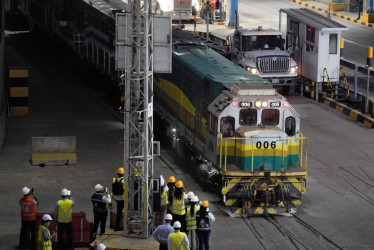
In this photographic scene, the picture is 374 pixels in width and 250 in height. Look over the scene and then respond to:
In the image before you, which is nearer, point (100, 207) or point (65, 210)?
point (65, 210)

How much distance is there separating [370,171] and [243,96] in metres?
6.46

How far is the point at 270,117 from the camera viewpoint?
27.9 meters

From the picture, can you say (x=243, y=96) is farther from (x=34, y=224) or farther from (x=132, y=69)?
(x=34, y=224)

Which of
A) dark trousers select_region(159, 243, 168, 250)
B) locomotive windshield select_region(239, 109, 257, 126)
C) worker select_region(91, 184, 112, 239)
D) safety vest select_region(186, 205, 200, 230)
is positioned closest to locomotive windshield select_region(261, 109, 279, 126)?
locomotive windshield select_region(239, 109, 257, 126)

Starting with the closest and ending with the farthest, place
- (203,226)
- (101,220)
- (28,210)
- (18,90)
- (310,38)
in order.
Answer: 1. (203,226)
2. (28,210)
3. (101,220)
4. (18,90)
5. (310,38)

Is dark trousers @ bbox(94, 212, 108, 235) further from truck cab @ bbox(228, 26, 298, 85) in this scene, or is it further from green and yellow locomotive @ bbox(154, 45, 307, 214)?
truck cab @ bbox(228, 26, 298, 85)

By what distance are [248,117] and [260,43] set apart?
15445 mm

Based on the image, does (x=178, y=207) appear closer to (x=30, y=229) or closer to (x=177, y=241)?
(x=177, y=241)

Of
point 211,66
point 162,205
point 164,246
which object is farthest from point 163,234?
point 211,66

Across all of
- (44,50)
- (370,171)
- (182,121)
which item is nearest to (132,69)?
(182,121)

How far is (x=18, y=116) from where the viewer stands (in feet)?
131

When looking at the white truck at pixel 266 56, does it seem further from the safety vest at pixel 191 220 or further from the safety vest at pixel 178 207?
the safety vest at pixel 191 220

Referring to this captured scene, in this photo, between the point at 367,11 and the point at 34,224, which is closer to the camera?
the point at 34,224

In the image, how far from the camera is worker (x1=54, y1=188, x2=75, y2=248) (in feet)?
78.2
